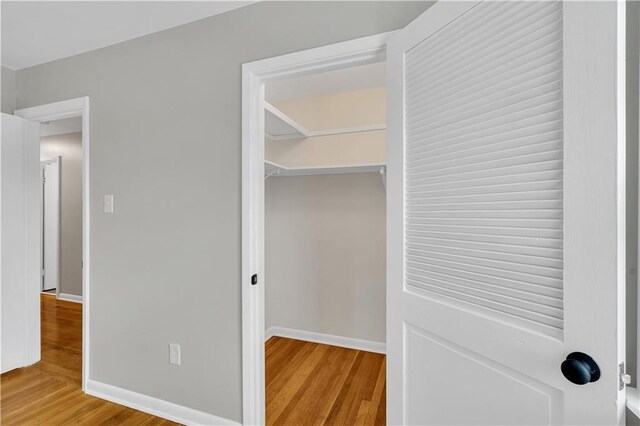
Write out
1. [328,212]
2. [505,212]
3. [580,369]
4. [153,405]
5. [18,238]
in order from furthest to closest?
[328,212], [18,238], [153,405], [505,212], [580,369]

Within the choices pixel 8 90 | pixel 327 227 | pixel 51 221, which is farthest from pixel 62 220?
pixel 327 227

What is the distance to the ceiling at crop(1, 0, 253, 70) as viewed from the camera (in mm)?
1651

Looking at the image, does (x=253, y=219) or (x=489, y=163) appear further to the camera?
(x=253, y=219)

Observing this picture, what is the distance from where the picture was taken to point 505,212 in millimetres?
901

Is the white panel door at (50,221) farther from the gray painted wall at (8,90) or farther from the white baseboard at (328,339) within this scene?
the white baseboard at (328,339)

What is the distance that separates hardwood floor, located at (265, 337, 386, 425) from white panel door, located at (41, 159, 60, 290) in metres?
3.86

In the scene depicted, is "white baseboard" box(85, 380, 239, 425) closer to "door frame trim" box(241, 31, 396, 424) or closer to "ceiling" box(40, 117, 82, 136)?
"door frame trim" box(241, 31, 396, 424)

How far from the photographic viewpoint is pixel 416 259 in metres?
1.20

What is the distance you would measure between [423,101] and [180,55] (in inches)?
57.8

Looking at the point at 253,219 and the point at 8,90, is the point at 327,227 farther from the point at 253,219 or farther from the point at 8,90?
the point at 8,90

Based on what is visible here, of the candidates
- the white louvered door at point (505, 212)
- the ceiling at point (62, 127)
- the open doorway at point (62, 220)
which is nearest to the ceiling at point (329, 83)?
the white louvered door at point (505, 212)

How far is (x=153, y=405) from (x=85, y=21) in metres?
2.31

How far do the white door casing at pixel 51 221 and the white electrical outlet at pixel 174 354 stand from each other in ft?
12.2

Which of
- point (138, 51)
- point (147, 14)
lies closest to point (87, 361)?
point (138, 51)
